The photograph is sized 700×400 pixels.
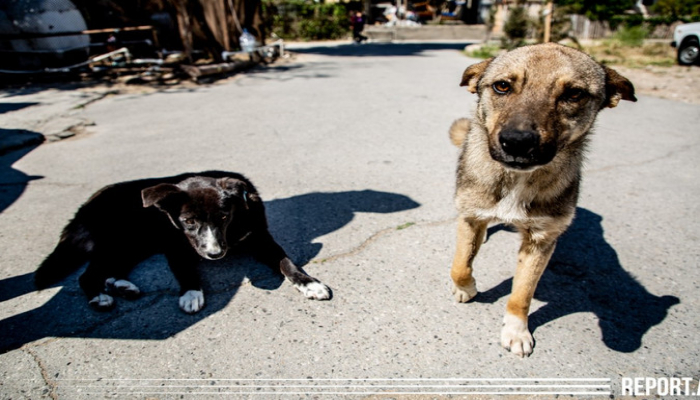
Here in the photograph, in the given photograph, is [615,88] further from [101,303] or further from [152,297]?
[101,303]

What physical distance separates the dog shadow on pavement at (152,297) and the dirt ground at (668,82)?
9326 millimetres

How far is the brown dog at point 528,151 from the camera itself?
6.79ft

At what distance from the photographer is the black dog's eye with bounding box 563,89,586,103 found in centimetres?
220

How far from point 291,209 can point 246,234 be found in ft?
3.10

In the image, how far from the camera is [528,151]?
6.48ft

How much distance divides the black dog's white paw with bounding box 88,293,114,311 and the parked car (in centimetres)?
1643

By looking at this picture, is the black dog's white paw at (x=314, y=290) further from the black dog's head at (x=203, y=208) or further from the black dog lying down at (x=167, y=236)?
the black dog's head at (x=203, y=208)

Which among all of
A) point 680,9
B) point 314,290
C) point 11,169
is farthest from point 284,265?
point 680,9

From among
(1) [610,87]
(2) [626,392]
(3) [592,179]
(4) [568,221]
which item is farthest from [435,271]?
(3) [592,179]

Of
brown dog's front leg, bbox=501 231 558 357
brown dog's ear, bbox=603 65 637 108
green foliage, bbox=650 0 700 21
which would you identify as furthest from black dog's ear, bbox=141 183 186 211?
green foliage, bbox=650 0 700 21

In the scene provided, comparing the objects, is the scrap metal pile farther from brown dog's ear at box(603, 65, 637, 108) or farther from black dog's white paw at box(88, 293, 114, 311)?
brown dog's ear at box(603, 65, 637, 108)

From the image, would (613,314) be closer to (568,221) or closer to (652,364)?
(652,364)

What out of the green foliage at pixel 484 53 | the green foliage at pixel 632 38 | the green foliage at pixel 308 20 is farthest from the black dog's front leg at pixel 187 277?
the green foliage at pixel 308 20

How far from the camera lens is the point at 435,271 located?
3.11 metres
